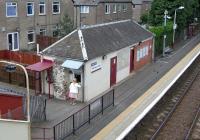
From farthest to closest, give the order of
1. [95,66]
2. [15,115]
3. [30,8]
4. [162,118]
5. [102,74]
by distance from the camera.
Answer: [30,8] < [102,74] < [95,66] < [162,118] < [15,115]

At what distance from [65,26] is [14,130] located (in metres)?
25.9

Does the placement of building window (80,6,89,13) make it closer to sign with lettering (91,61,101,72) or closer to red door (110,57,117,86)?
red door (110,57,117,86)

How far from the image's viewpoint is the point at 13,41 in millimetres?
35156

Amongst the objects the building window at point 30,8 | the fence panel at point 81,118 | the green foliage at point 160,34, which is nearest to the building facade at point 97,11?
the building window at point 30,8

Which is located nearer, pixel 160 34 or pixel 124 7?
pixel 160 34

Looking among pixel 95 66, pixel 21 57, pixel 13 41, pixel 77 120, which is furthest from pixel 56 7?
pixel 77 120

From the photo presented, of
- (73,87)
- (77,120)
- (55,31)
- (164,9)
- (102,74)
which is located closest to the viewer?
(77,120)

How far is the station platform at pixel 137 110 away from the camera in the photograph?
58.1ft

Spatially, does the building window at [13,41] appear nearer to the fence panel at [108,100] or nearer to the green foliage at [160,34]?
the green foliage at [160,34]

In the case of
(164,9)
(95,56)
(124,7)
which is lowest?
(95,56)

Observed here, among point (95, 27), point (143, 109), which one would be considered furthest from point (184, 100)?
point (95, 27)

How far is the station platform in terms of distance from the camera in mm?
17719

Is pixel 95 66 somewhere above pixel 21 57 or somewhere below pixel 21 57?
above

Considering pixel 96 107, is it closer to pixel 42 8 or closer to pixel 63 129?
pixel 63 129
